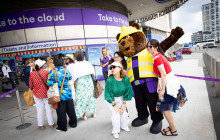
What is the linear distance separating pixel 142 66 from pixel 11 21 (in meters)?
8.80

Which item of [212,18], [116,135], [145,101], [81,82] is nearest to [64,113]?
[81,82]

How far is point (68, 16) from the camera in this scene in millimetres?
8500

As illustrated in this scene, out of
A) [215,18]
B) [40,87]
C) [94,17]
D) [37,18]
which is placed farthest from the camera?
[215,18]

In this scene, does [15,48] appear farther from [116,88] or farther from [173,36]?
[173,36]

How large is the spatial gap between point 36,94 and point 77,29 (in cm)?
615

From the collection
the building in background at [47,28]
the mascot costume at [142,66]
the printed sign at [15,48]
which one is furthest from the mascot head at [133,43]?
the printed sign at [15,48]

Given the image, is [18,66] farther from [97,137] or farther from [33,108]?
[97,137]

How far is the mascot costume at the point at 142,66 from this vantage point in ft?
9.06

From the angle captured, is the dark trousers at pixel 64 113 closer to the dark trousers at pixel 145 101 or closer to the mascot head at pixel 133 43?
the dark trousers at pixel 145 101

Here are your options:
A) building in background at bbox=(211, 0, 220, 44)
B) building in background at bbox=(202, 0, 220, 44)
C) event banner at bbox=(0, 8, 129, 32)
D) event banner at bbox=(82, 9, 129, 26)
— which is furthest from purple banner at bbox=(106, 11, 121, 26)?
building in background at bbox=(211, 0, 220, 44)

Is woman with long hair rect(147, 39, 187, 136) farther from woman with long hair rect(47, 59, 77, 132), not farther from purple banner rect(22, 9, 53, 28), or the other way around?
purple banner rect(22, 9, 53, 28)

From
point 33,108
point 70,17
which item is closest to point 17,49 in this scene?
point 70,17

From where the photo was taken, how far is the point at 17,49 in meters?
8.46

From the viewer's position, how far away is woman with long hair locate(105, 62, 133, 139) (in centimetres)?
279
